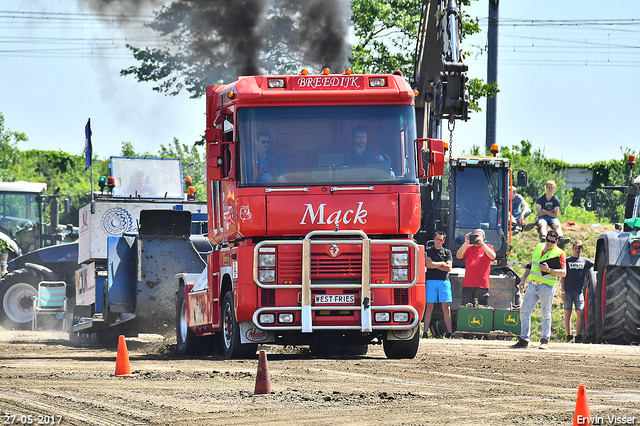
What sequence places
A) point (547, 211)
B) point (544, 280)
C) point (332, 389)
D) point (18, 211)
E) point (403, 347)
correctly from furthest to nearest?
1. point (18, 211)
2. point (547, 211)
3. point (544, 280)
4. point (403, 347)
5. point (332, 389)

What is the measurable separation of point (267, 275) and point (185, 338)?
11.1 ft

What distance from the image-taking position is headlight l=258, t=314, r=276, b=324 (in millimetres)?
11812

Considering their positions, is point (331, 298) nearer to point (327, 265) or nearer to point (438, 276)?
point (327, 265)

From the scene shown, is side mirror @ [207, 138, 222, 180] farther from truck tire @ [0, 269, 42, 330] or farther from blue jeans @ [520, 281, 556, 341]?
truck tire @ [0, 269, 42, 330]

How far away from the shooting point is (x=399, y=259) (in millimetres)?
11984

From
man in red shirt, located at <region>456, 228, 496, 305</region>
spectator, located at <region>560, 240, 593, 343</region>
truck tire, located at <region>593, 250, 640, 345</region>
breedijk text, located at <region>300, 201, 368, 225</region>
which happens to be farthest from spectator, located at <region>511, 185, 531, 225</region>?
breedijk text, located at <region>300, 201, 368, 225</region>

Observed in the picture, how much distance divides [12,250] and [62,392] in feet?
54.6

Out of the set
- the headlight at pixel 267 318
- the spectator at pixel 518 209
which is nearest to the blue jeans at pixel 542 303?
the headlight at pixel 267 318

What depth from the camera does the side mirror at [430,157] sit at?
12.1 meters

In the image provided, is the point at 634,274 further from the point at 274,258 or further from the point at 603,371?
the point at 274,258

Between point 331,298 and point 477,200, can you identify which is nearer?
point 331,298

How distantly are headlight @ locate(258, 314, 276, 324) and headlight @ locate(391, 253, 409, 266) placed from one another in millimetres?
1566

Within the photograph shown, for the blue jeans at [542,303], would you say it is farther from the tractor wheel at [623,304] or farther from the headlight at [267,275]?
the headlight at [267,275]

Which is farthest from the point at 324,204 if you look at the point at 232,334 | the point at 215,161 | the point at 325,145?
the point at 232,334
